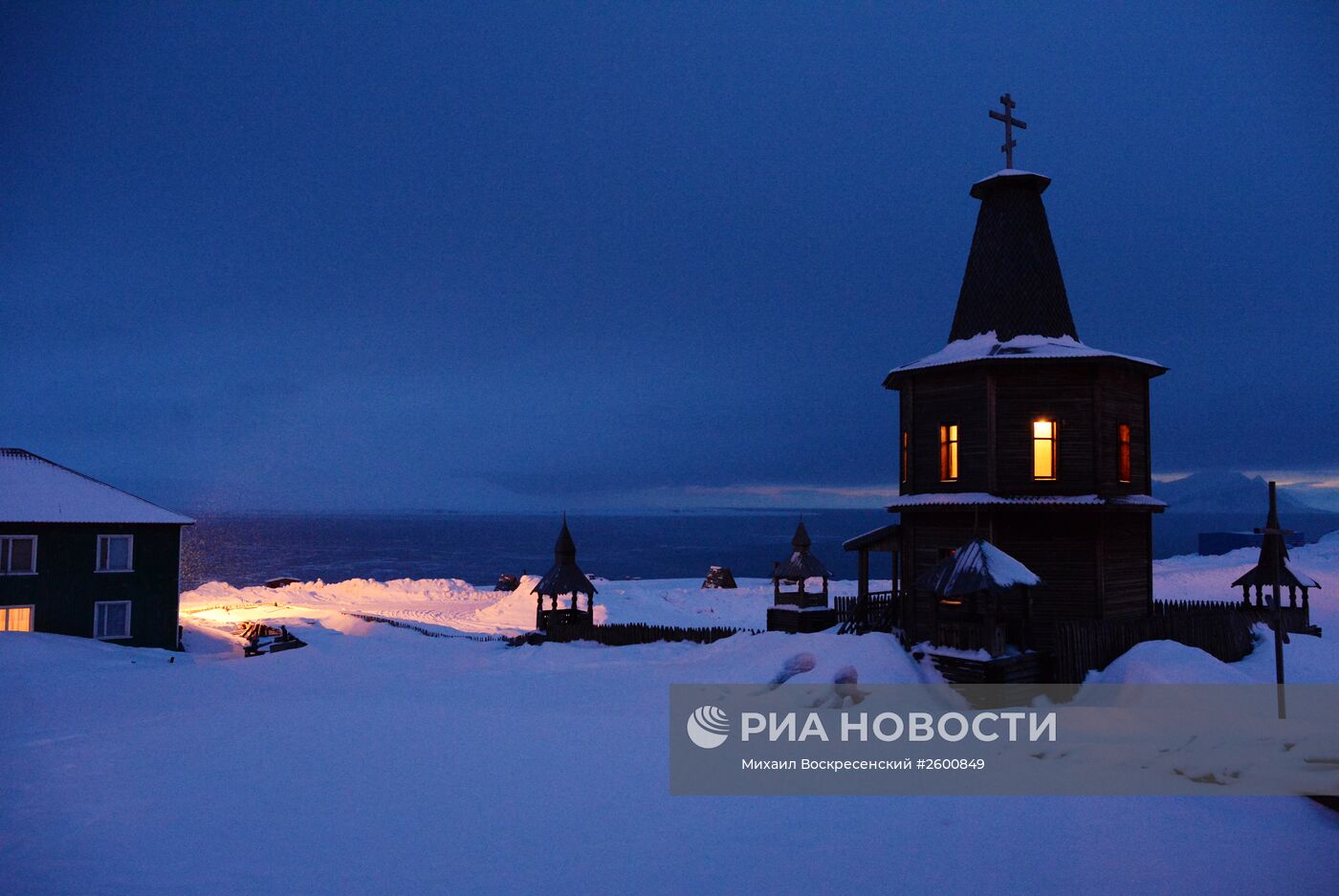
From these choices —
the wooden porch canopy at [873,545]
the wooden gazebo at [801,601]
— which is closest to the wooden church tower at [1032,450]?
the wooden porch canopy at [873,545]

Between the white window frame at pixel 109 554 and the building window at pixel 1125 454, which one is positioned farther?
the white window frame at pixel 109 554

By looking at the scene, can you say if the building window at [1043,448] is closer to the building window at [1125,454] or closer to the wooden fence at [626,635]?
the building window at [1125,454]

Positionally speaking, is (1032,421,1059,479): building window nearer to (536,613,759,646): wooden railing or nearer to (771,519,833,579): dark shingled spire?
(536,613,759,646): wooden railing

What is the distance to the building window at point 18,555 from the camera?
24531mm

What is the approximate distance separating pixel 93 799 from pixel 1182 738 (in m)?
15.0

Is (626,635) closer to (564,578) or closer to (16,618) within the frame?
(564,578)

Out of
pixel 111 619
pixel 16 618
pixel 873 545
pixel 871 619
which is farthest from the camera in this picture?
pixel 111 619

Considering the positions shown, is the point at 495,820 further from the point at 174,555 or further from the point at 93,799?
the point at 174,555

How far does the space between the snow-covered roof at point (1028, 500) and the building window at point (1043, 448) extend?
0.71m

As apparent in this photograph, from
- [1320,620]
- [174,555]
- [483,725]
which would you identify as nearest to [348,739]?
[483,725]

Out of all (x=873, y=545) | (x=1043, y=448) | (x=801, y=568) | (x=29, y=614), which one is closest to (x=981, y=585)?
(x=1043, y=448)

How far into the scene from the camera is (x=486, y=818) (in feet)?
30.2

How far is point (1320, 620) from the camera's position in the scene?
30703 millimetres

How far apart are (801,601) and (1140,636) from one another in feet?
54.4
